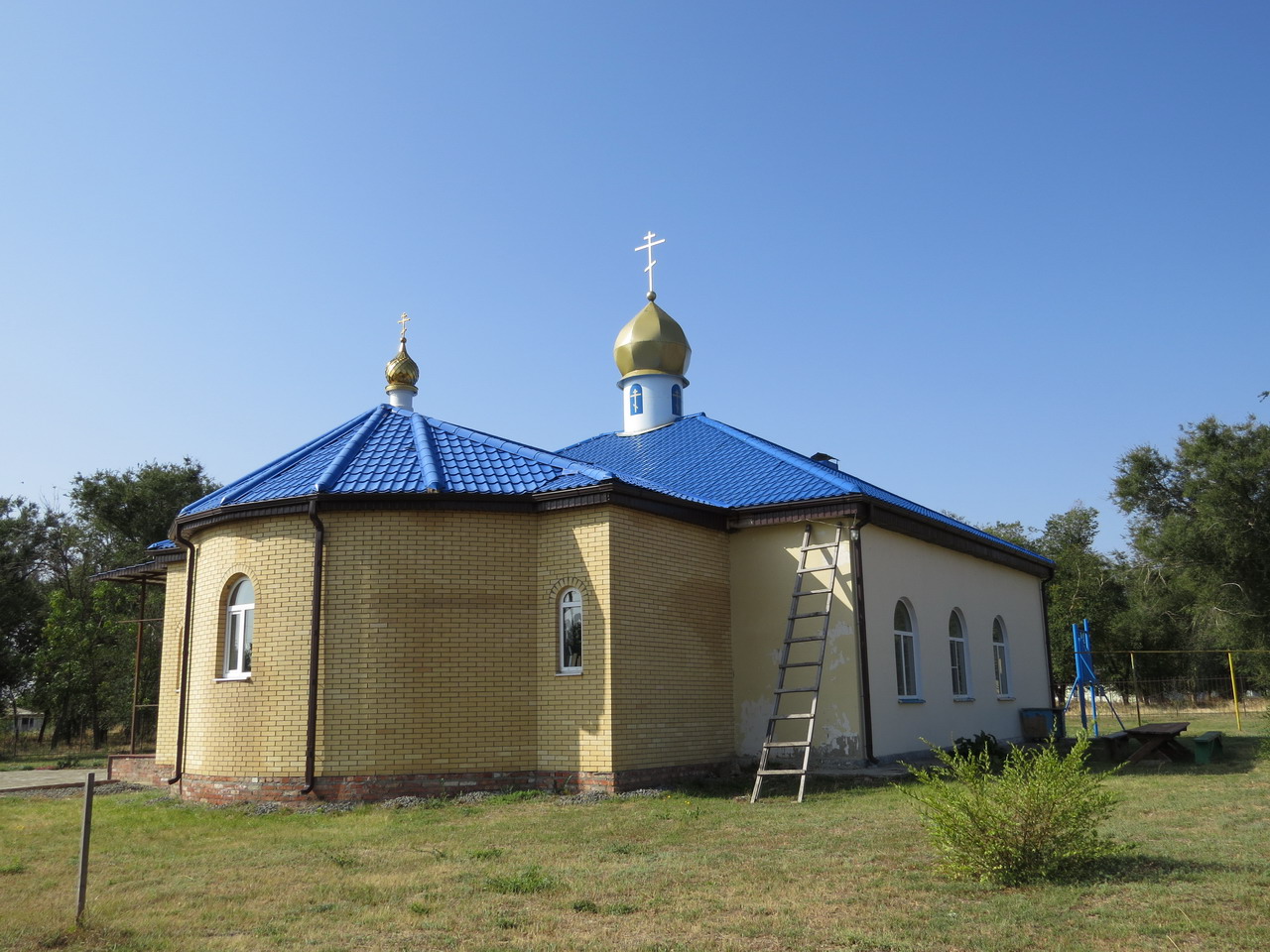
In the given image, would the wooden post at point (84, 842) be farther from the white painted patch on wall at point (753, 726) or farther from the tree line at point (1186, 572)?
the tree line at point (1186, 572)

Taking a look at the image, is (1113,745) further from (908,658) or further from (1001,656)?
(1001,656)

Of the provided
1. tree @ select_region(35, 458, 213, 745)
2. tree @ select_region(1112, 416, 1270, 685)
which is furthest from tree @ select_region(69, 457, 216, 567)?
tree @ select_region(1112, 416, 1270, 685)

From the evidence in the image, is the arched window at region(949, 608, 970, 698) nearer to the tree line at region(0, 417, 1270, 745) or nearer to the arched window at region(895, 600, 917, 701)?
the arched window at region(895, 600, 917, 701)

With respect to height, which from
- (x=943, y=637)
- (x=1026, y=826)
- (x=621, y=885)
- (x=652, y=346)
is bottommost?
(x=621, y=885)

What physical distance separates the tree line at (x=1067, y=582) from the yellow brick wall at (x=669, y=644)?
72.7 ft

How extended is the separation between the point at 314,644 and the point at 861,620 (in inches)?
282

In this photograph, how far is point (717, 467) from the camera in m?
16.7

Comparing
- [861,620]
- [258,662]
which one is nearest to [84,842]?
[258,662]

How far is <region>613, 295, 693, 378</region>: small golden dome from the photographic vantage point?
66.5 feet

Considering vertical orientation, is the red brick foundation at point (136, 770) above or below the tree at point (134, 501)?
below

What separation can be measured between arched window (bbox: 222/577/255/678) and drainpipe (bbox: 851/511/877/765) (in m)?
7.88

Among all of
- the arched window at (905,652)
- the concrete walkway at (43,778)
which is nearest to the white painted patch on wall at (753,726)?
the arched window at (905,652)

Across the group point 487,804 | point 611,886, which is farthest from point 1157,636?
point 611,886

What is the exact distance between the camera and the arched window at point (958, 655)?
56.8ft
